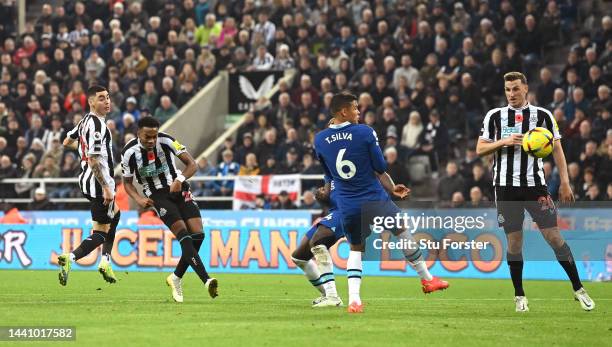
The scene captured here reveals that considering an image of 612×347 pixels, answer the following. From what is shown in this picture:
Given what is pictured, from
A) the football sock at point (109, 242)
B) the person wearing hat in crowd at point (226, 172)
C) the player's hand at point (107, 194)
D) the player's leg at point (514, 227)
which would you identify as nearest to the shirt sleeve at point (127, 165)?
the player's hand at point (107, 194)

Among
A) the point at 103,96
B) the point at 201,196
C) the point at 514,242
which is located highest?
the point at 103,96

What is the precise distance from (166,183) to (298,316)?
3.12m

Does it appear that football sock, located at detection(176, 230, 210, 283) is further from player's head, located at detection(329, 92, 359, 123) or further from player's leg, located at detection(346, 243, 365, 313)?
player's head, located at detection(329, 92, 359, 123)

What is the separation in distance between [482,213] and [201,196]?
837cm

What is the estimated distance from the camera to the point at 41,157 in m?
28.7

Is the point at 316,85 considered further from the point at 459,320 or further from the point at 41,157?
the point at 459,320

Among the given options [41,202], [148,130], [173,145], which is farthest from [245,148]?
[148,130]

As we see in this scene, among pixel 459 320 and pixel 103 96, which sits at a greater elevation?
Answer: pixel 103 96

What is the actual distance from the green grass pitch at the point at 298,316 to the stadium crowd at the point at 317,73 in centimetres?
612

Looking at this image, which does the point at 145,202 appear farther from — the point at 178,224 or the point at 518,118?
the point at 518,118

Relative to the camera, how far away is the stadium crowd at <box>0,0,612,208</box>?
74.6 feet

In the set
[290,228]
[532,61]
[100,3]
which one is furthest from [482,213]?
[100,3]

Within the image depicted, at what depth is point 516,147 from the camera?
11.8m

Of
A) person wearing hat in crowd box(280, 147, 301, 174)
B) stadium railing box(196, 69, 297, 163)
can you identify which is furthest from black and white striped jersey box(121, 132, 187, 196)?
stadium railing box(196, 69, 297, 163)
